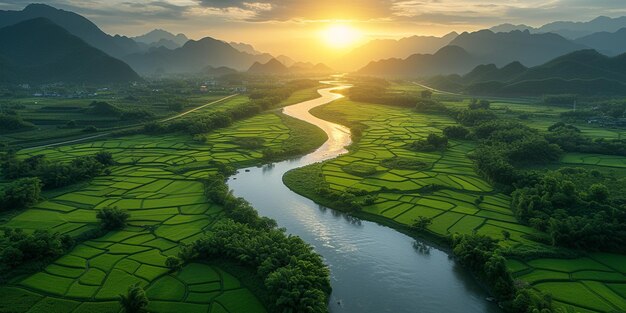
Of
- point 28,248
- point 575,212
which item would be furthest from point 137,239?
point 575,212

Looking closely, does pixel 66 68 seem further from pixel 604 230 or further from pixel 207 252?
pixel 604 230

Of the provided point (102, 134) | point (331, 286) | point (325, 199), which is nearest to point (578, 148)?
point (325, 199)

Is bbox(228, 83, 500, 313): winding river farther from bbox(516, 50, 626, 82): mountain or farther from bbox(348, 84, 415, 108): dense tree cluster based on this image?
bbox(516, 50, 626, 82): mountain

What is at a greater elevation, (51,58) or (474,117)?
(51,58)

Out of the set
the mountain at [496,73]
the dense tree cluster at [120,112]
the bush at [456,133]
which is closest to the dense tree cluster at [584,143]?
the bush at [456,133]

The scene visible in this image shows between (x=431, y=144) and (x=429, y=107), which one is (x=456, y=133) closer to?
(x=431, y=144)

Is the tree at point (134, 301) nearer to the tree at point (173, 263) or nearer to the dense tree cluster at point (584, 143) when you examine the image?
the tree at point (173, 263)
